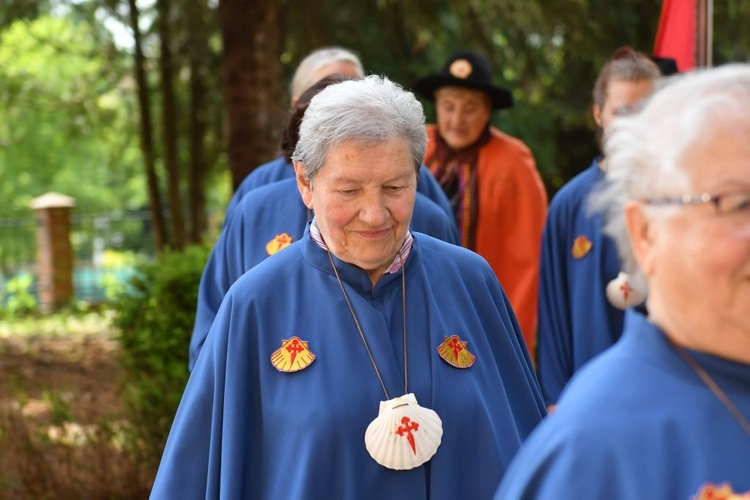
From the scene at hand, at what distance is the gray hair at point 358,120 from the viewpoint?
10.0ft

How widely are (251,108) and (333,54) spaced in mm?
4223

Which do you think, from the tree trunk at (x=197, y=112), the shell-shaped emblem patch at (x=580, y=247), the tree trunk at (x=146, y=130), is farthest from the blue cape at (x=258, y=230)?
the tree trunk at (x=146, y=130)

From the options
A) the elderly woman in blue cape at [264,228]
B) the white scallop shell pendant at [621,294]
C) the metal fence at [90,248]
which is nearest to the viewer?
the elderly woman in blue cape at [264,228]

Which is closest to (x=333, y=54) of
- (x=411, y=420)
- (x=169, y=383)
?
(x=169, y=383)

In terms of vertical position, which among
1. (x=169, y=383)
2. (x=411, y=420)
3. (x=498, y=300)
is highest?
(x=498, y=300)

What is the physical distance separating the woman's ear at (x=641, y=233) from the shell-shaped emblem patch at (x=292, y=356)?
3.92 ft

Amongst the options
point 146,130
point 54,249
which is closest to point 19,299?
point 54,249

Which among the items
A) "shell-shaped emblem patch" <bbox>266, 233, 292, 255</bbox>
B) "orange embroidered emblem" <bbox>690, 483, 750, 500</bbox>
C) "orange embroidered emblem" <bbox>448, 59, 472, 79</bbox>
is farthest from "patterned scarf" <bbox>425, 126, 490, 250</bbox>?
"orange embroidered emblem" <bbox>690, 483, 750, 500</bbox>

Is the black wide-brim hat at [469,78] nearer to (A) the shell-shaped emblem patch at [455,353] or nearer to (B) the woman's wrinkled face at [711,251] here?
(A) the shell-shaped emblem patch at [455,353]

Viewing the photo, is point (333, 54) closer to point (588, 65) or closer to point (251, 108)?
point (251, 108)

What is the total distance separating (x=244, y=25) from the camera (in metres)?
9.66

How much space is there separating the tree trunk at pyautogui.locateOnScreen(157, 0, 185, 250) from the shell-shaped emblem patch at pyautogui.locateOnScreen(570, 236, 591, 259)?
939 centimetres

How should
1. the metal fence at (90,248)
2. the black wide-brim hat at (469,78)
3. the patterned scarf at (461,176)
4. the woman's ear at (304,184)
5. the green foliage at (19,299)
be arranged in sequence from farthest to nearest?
1. the metal fence at (90,248)
2. the green foliage at (19,299)
3. the patterned scarf at (461,176)
4. the black wide-brim hat at (469,78)
5. the woman's ear at (304,184)

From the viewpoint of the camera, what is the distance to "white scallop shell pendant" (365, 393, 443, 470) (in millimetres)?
2910
